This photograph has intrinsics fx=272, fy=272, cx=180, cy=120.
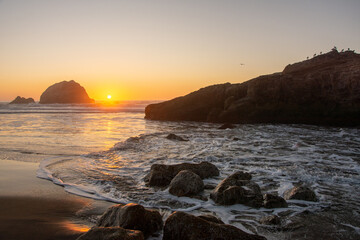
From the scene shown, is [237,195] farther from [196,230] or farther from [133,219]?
[133,219]

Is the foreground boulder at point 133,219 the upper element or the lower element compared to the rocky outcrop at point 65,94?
lower

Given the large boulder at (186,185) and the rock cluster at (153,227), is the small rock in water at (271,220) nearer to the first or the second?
the rock cluster at (153,227)

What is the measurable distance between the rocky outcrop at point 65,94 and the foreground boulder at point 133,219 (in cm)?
11141

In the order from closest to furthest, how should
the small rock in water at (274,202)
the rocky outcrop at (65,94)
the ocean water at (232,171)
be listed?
the ocean water at (232,171)
the small rock in water at (274,202)
the rocky outcrop at (65,94)

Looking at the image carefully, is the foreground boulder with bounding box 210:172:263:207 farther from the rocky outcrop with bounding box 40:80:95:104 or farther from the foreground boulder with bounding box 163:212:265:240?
the rocky outcrop with bounding box 40:80:95:104

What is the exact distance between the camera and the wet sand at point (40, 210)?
12.9ft

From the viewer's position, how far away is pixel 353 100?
2088 cm

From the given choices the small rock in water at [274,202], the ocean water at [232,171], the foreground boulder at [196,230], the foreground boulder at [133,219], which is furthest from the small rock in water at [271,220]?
the foreground boulder at [133,219]

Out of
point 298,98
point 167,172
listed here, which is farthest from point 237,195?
point 298,98

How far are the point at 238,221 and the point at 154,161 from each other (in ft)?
15.9

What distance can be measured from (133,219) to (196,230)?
0.90m

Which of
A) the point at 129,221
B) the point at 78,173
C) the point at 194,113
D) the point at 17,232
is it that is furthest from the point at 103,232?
the point at 194,113

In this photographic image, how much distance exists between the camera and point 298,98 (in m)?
23.0

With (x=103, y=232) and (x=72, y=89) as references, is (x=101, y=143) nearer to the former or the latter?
(x=103, y=232)
